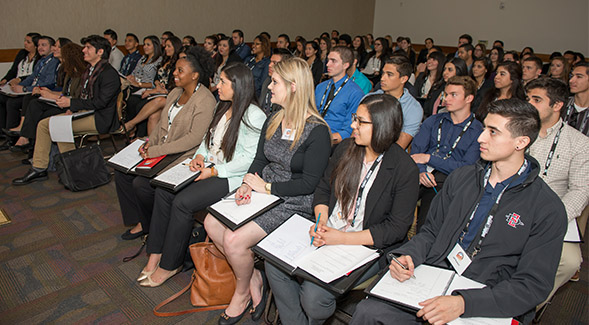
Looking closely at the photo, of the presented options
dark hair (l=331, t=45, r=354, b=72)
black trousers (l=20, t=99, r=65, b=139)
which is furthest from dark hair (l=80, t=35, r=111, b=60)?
dark hair (l=331, t=45, r=354, b=72)

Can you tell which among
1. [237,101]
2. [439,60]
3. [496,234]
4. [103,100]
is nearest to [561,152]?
[496,234]

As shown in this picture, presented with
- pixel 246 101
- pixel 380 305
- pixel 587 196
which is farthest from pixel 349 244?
pixel 587 196

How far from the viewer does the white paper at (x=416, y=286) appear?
1.32 meters

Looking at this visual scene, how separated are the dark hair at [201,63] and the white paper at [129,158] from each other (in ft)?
2.30

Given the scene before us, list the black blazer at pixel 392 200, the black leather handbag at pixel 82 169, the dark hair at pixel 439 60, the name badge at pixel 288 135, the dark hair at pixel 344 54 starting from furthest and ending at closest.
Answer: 1. the dark hair at pixel 439 60
2. the black leather handbag at pixel 82 169
3. the dark hair at pixel 344 54
4. the name badge at pixel 288 135
5. the black blazer at pixel 392 200

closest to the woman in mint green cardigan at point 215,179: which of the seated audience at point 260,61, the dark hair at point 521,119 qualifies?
the dark hair at point 521,119

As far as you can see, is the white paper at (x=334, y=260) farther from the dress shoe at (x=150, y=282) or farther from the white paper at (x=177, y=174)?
the dress shoe at (x=150, y=282)

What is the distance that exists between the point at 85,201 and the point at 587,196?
380cm

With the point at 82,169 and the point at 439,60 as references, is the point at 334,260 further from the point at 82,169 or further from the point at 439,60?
the point at 439,60

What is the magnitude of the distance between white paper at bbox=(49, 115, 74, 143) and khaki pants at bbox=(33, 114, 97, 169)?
91 mm

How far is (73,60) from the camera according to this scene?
153 inches

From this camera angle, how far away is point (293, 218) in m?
1.85

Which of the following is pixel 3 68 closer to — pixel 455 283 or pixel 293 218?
pixel 293 218

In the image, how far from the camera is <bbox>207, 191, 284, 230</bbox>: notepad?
5.96 feet
